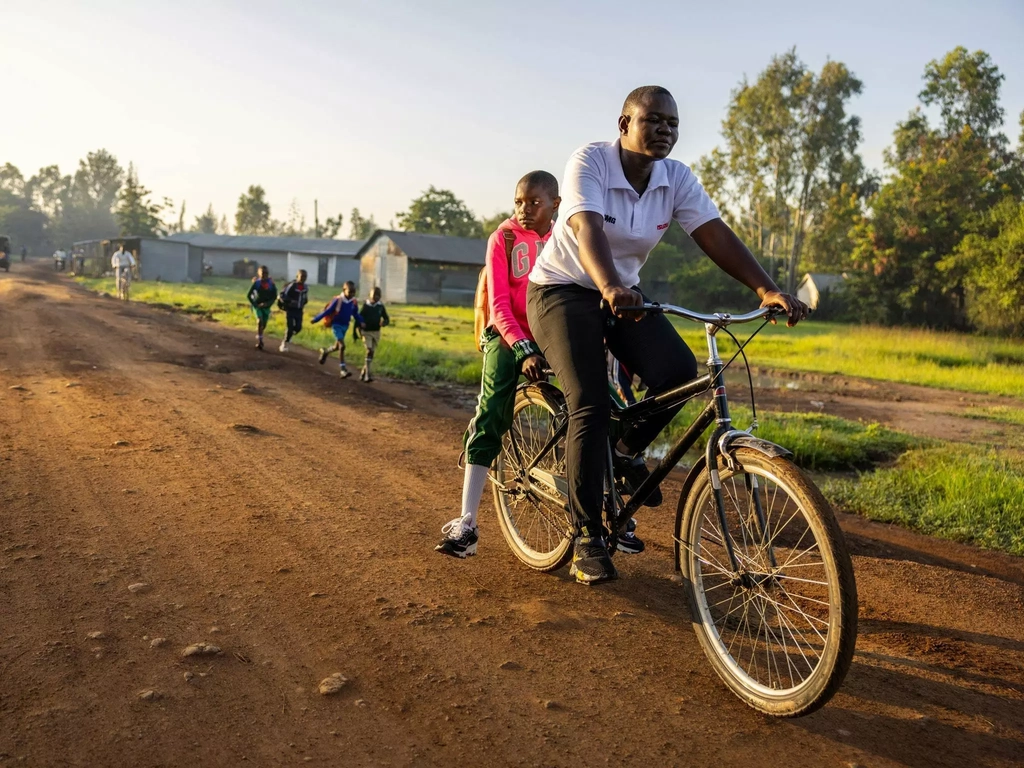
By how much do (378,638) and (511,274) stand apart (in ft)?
6.01

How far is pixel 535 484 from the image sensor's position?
170 inches

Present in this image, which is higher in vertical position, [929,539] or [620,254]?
[620,254]

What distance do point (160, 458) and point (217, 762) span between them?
13.6 ft

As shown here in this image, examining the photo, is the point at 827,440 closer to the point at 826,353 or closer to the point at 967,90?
the point at 826,353

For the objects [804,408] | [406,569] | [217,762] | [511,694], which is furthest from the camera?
[804,408]

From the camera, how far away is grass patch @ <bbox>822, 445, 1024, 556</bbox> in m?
5.87

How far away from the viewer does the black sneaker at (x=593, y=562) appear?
A: 3.46m

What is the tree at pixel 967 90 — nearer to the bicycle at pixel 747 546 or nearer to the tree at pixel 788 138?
the tree at pixel 788 138

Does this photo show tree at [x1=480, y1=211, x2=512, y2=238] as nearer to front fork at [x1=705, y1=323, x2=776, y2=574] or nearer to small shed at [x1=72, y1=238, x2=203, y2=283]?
small shed at [x1=72, y1=238, x2=203, y2=283]

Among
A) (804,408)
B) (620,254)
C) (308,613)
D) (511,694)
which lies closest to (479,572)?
(308,613)

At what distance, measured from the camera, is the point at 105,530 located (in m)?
4.54

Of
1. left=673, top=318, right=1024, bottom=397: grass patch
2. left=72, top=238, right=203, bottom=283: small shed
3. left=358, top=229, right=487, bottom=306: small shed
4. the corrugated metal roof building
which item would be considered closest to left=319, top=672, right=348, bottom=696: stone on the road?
left=673, top=318, right=1024, bottom=397: grass patch

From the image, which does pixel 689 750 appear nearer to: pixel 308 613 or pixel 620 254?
pixel 308 613

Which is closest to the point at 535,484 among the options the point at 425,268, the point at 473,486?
the point at 473,486
